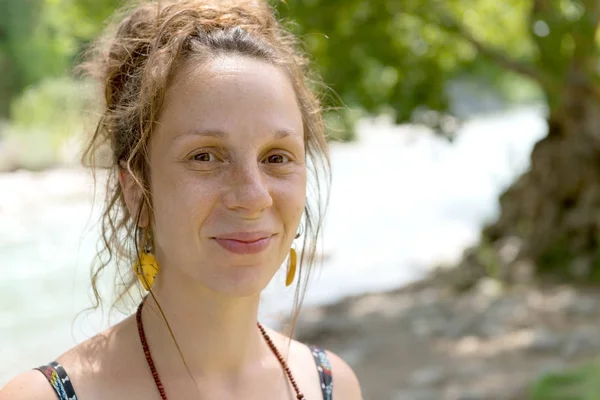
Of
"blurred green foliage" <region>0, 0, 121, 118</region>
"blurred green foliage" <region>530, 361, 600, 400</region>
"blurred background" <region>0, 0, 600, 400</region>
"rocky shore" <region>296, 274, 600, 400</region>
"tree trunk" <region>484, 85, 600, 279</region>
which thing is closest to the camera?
"blurred green foliage" <region>530, 361, 600, 400</region>

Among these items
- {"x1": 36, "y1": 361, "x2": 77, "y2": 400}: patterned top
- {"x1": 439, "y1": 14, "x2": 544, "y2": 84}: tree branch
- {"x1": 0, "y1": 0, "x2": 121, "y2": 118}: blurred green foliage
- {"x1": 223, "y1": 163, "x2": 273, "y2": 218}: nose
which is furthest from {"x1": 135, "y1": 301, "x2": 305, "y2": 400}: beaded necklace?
{"x1": 0, "y1": 0, "x2": 121, "y2": 118}: blurred green foliage

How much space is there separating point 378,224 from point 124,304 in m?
10.9

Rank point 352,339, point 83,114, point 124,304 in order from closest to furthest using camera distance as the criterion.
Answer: point 124,304 → point 83,114 → point 352,339

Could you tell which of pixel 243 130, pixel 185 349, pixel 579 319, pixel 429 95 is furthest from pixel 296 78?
pixel 579 319

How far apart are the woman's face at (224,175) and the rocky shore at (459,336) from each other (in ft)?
12.1

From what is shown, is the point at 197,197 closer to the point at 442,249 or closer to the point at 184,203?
the point at 184,203

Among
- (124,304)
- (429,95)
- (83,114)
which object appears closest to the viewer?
(124,304)

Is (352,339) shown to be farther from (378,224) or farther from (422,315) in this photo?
(378,224)

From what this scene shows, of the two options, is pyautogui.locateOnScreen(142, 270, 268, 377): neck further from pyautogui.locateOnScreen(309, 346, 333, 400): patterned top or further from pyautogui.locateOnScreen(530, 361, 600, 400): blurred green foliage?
pyautogui.locateOnScreen(530, 361, 600, 400): blurred green foliage

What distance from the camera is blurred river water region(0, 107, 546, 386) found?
22.7 ft

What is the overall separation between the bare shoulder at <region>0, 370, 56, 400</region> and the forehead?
16.2 inches

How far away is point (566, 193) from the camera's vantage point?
7.12 m

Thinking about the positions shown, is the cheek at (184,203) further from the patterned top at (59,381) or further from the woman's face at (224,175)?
the patterned top at (59,381)

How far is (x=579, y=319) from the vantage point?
5.99m
